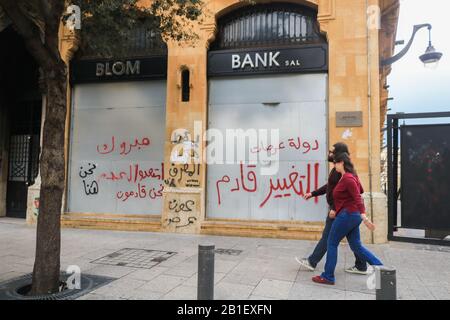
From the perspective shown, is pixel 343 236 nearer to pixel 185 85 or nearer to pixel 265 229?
pixel 265 229

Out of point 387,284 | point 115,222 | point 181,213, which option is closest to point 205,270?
point 387,284

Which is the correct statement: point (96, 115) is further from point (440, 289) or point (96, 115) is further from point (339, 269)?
point (440, 289)

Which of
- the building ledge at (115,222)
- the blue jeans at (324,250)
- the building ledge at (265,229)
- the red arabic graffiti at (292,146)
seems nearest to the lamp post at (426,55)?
the red arabic graffiti at (292,146)

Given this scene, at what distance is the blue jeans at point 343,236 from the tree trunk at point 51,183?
3.61 m

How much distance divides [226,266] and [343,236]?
196 centimetres

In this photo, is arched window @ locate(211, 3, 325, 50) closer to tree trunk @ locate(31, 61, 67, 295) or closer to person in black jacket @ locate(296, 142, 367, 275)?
person in black jacket @ locate(296, 142, 367, 275)

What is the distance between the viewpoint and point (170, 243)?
7.64 metres

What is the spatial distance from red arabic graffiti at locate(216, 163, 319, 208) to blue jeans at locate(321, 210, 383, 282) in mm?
3440

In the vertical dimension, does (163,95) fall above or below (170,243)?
above

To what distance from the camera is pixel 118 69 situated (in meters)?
9.67

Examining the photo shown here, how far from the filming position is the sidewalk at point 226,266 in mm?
4688

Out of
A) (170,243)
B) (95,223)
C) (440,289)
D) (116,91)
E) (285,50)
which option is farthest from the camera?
(116,91)
